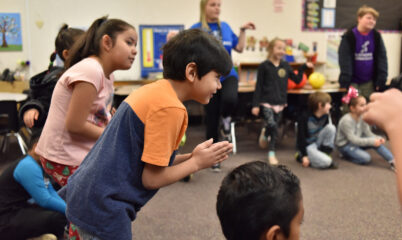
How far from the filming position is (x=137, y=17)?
18.9 feet

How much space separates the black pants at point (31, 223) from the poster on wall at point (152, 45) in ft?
12.3

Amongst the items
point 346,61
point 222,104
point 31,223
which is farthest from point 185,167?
point 346,61

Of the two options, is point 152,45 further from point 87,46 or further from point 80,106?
point 80,106

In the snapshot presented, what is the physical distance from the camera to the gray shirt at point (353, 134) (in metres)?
4.13

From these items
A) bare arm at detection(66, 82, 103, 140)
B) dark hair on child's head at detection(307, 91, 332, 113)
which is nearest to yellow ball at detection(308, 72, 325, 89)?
dark hair on child's head at detection(307, 91, 332, 113)

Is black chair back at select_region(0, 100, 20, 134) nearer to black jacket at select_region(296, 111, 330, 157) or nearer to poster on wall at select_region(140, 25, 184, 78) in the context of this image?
poster on wall at select_region(140, 25, 184, 78)

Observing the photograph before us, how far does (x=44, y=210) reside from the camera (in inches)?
91.6

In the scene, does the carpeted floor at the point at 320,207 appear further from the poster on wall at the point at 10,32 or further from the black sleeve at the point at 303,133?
the poster on wall at the point at 10,32

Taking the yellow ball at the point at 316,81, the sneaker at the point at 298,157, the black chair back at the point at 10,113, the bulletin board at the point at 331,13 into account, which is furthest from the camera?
the bulletin board at the point at 331,13

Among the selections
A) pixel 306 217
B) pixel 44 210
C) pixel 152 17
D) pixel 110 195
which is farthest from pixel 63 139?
pixel 152 17

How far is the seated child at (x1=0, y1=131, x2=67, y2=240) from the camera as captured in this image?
7.23 feet

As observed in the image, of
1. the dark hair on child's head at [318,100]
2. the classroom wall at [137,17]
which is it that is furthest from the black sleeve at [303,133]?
the classroom wall at [137,17]

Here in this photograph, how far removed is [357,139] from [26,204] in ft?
10.8

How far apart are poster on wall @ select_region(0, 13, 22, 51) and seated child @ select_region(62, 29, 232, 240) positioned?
493cm
